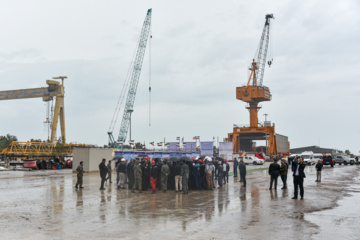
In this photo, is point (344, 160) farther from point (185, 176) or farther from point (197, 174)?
point (185, 176)

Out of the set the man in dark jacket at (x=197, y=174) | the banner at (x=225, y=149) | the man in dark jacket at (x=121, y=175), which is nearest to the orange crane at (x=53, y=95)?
the banner at (x=225, y=149)

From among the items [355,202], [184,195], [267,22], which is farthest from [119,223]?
[267,22]

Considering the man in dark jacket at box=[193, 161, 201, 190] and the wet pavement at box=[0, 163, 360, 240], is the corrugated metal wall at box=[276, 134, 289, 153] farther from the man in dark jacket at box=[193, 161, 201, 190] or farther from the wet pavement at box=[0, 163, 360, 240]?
the wet pavement at box=[0, 163, 360, 240]

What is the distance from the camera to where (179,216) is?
11.5 meters

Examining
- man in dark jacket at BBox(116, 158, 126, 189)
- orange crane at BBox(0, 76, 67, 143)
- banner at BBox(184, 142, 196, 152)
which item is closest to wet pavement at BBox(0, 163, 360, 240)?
man in dark jacket at BBox(116, 158, 126, 189)

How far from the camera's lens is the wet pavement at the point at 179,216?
354 inches

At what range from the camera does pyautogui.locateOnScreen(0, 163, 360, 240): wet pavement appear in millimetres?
9000

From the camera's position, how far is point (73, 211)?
1258 centimetres

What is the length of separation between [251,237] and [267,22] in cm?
10376

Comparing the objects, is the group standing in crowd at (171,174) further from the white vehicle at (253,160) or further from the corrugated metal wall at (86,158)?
the white vehicle at (253,160)

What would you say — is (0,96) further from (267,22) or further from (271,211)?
(271,211)

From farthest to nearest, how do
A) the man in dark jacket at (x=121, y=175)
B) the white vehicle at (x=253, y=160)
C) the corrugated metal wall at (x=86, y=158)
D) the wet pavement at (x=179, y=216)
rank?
the white vehicle at (x=253, y=160) < the corrugated metal wall at (x=86, y=158) < the man in dark jacket at (x=121, y=175) < the wet pavement at (x=179, y=216)

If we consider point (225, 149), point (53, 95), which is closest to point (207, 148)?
point (225, 149)

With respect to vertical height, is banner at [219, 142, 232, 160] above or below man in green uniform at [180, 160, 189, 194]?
above
